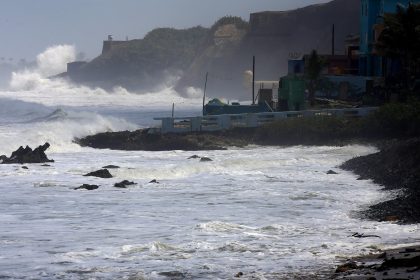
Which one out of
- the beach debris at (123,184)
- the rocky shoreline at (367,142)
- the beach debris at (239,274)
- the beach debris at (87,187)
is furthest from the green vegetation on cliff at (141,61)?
the beach debris at (239,274)

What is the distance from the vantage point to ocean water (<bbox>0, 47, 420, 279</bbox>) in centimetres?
1638

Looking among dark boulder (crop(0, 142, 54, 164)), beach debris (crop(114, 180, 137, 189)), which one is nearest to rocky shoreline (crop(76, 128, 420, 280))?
beach debris (crop(114, 180, 137, 189))

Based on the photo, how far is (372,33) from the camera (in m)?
55.8

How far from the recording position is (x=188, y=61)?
593ft

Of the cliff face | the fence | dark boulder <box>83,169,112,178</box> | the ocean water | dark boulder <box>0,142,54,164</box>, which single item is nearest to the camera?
the ocean water

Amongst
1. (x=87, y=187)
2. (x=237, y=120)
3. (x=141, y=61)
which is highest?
(x=141, y=61)

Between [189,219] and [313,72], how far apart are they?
3078 cm

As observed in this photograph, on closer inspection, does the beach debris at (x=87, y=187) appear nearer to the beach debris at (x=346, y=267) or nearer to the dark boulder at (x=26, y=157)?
the dark boulder at (x=26, y=157)

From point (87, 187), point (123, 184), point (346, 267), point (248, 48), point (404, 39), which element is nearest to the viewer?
point (346, 267)

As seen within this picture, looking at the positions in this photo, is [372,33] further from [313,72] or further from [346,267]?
[346,267]

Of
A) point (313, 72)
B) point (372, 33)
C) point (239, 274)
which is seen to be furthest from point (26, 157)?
point (372, 33)

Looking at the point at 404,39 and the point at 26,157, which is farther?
the point at 404,39

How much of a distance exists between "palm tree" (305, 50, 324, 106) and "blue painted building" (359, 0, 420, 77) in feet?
12.5

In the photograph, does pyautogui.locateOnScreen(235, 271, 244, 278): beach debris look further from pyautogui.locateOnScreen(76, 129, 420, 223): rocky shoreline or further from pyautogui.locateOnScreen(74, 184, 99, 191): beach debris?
pyautogui.locateOnScreen(74, 184, 99, 191): beach debris
